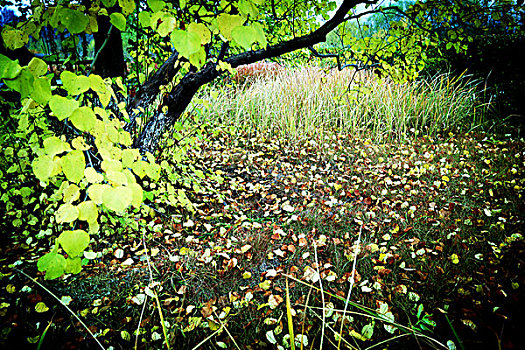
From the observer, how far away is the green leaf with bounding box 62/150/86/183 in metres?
0.70

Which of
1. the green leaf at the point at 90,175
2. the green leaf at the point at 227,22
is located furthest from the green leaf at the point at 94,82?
the green leaf at the point at 227,22

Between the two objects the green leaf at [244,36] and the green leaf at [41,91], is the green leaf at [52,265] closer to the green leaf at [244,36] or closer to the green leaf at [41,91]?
the green leaf at [41,91]

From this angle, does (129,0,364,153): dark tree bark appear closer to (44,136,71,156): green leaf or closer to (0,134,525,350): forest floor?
(0,134,525,350): forest floor

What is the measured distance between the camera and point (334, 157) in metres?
3.28

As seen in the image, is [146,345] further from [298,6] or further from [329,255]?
[298,6]

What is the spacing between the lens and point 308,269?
5.86 feet

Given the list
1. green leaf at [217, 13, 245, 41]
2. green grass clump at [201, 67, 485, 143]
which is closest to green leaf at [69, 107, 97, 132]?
green leaf at [217, 13, 245, 41]

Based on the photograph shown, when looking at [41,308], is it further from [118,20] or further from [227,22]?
[227,22]

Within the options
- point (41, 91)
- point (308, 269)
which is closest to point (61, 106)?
point (41, 91)

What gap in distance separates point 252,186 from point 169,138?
3.02ft

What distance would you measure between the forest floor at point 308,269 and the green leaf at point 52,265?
0.94 feet

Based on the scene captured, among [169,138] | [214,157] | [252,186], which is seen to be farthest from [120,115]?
[214,157]

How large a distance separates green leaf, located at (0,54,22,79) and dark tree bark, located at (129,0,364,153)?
1282 mm

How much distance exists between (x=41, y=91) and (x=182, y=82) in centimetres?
136
